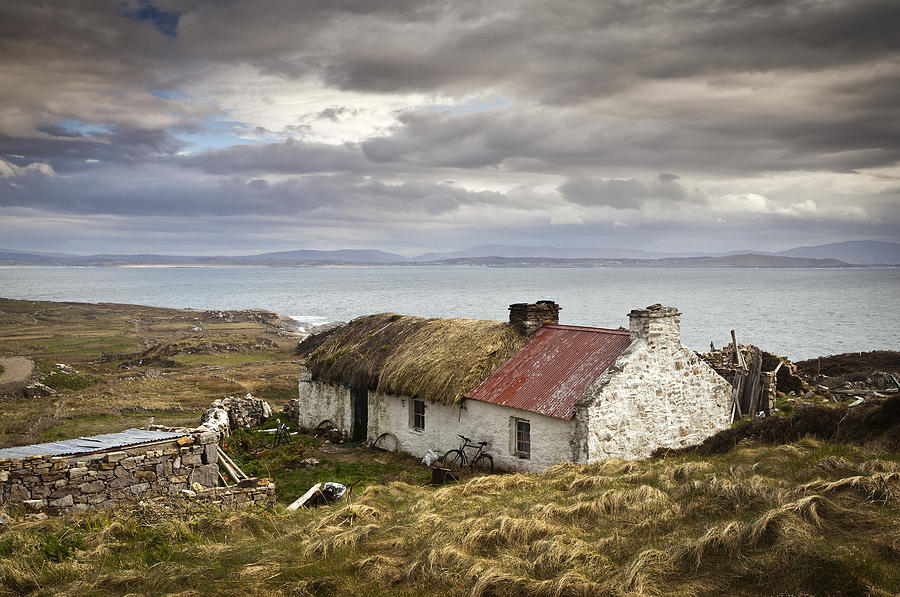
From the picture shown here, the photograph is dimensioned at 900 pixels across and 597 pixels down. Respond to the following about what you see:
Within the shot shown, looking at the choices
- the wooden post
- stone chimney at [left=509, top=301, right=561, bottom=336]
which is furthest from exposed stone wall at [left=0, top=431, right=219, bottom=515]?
the wooden post

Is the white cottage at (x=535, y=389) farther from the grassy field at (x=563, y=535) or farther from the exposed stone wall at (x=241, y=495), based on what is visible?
the exposed stone wall at (x=241, y=495)

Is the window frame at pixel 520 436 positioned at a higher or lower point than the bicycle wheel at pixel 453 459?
higher

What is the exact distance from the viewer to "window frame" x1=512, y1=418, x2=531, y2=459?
18.5 m

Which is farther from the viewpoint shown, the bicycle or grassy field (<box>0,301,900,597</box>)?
the bicycle

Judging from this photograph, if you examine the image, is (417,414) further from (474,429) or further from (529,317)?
(529,317)

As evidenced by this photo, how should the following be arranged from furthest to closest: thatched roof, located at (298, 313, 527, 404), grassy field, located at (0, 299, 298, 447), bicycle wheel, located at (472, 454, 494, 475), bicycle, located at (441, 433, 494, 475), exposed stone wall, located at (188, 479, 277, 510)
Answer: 1. grassy field, located at (0, 299, 298, 447)
2. thatched roof, located at (298, 313, 527, 404)
3. bicycle, located at (441, 433, 494, 475)
4. bicycle wheel, located at (472, 454, 494, 475)
5. exposed stone wall, located at (188, 479, 277, 510)

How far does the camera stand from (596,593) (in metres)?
7.21

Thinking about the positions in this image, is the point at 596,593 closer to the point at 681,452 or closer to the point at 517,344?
the point at 681,452

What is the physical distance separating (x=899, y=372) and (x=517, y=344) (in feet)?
75.1

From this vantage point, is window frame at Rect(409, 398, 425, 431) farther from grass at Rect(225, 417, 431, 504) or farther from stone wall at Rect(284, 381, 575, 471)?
grass at Rect(225, 417, 431, 504)

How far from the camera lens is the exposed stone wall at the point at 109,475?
1200 centimetres

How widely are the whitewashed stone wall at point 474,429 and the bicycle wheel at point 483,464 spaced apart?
7.1 inches

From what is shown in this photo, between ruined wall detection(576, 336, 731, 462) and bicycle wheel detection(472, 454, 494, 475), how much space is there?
3041mm

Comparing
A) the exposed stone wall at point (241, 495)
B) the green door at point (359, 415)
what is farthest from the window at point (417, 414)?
the exposed stone wall at point (241, 495)
